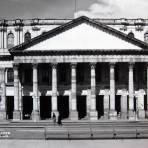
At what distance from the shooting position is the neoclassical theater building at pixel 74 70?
165 feet

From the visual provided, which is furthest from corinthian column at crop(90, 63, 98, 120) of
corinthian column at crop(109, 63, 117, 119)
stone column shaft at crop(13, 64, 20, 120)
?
stone column shaft at crop(13, 64, 20, 120)

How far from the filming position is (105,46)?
50.3 metres

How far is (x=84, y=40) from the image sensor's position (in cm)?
5031

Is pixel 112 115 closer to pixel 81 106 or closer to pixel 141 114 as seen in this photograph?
pixel 141 114

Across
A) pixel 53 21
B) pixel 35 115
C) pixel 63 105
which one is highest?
pixel 53 21

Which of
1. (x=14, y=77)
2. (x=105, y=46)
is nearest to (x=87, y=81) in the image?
(x=105, y=46)

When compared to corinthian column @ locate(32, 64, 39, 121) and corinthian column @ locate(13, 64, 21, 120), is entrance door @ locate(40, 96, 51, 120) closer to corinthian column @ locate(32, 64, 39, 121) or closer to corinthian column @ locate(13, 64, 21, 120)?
corinthian column @ locate(32, 64, 39, 121)

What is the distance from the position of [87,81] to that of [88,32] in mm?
7298

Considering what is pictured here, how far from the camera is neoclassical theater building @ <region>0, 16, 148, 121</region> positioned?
50.2m

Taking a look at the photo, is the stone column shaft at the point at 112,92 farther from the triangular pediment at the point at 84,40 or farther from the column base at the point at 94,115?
the triangular pediment at the point at 84,40
